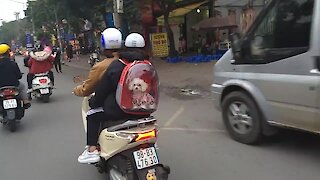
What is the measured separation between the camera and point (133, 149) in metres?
3.54

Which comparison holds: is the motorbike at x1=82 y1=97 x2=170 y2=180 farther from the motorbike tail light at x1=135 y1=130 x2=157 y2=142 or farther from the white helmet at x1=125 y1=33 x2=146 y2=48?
the white helmet at x1=125 y1=33 x2=146 y2=48

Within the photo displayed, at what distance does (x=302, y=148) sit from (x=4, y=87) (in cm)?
530

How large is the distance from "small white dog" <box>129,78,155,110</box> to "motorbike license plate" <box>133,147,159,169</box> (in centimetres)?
43

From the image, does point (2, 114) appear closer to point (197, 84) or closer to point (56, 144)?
point (56, 144)

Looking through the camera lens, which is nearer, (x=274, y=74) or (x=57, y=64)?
(x=274, y=74)

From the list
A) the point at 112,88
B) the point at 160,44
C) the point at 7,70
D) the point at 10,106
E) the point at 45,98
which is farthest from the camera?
the point at 160,44

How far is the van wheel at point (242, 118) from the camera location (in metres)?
5.24

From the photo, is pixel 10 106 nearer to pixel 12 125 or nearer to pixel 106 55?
pixel 12 125

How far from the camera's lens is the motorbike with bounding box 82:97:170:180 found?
3477 millimetres

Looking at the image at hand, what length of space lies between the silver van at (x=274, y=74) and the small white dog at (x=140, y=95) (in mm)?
1966

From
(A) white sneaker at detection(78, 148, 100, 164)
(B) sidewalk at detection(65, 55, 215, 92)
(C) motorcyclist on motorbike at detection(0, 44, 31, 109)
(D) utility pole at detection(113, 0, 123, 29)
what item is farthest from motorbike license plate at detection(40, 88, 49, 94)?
(A) white sneaker at detection(78, 148, 100, 164)

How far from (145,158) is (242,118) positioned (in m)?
2.41

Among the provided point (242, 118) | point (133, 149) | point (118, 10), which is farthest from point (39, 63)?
point (133, 149)

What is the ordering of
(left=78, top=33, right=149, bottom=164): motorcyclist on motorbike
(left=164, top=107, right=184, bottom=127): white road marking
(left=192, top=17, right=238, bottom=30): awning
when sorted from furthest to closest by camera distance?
(left=192, top=17, right=238, bottom=30): awning → (left=164, top=107, right=184, bottom=127): white road marking → (left=78, top=33, right=149, bottom=164): motorcyclist on motorbike
